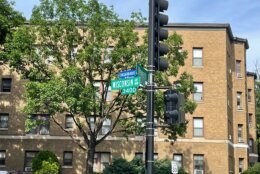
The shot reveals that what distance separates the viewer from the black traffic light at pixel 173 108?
31.9 feet

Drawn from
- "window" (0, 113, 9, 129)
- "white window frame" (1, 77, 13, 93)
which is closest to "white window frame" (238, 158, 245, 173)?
"window" (0, 113, 9, 129)

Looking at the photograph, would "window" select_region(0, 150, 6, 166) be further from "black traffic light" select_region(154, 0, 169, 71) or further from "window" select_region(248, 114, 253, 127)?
"black traffic light" select_region(154, 0, 169, 71)

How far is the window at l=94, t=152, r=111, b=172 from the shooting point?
4056cm

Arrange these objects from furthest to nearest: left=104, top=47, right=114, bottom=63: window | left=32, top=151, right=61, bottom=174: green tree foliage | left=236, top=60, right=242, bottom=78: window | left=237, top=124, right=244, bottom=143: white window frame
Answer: left=236, top=60, right=242, bottom=78: window → left=237, top=124, right=244, bottom=143: white window frame → left=32, top=151, right=61, bottom=174: green tree foliage → left=104, top=47, right=114, bottom=63: window

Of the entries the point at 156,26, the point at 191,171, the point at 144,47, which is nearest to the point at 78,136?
the point at 191,171

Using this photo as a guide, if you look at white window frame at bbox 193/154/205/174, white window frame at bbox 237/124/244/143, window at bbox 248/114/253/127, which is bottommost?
white window frame at bbox 193/154/205/174

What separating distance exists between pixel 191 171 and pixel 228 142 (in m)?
4.21

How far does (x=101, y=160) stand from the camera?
134 ft

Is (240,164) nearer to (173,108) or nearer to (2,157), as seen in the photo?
(2,157)

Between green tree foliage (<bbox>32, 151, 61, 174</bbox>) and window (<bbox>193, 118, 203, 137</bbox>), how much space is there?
12301 millimetres

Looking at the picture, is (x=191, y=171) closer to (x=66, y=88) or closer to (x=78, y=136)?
(x=78, y=136)

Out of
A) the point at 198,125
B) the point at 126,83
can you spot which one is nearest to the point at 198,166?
the point at 198,125

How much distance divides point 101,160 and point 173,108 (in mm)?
31693

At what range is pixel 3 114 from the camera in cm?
4172
